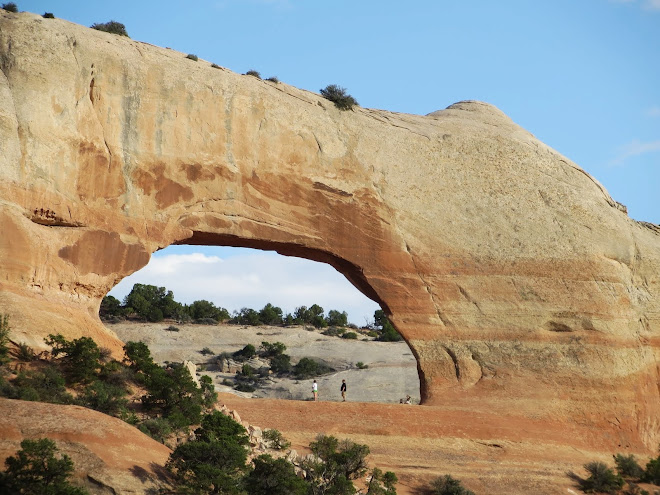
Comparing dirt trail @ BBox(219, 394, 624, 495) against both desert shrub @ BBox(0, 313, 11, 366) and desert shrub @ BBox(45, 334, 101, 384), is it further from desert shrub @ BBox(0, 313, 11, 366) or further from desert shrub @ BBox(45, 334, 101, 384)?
desert shrub @ BBox(0, 313, 11, 366)

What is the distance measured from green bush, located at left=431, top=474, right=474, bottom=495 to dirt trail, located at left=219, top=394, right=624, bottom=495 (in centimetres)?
53

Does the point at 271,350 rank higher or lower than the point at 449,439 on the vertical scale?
higher

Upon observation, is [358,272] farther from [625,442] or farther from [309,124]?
[625,442]

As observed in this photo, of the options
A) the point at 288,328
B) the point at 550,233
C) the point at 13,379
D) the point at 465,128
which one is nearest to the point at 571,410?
the point at 550,233

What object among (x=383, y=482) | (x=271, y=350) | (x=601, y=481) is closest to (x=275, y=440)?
(x=383, y=482)

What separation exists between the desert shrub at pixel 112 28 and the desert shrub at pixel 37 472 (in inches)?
624

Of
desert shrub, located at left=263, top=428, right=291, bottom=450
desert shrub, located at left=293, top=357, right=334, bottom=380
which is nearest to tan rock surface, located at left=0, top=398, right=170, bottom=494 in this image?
desert shrub, located at left=263, top=428, right=291, bottom=450

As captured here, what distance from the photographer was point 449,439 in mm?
27219

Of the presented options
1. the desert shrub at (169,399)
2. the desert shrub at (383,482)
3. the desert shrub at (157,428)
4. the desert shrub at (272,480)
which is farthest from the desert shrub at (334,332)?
the desert shrub at (272,480)

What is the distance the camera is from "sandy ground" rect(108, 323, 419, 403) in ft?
149

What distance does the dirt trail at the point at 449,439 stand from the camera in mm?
26109

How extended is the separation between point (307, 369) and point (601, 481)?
930 inches

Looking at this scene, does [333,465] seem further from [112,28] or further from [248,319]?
[248,319]

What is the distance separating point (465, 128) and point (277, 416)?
37.3 feet
